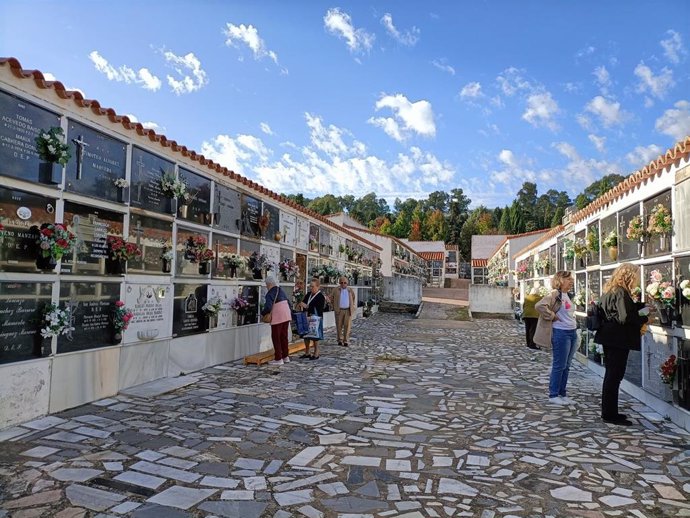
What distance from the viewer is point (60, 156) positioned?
4680 mm

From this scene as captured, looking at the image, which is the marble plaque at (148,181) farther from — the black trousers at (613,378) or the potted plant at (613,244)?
the potted plant at (613,244)

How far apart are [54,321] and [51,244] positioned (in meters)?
0.74

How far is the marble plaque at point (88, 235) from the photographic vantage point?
4963 millimetres

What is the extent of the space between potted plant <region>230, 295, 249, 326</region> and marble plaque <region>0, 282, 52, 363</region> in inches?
149

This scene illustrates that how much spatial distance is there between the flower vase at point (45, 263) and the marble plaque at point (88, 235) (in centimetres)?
18

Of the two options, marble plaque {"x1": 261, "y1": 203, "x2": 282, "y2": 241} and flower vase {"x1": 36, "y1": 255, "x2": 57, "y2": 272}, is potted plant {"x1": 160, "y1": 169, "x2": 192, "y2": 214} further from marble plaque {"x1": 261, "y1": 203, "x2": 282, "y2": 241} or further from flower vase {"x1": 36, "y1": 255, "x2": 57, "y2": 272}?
marble plaque {"x1": 261, "y1": 203, "x2": 282, "y2": 241}

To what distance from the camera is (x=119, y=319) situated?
218 inches

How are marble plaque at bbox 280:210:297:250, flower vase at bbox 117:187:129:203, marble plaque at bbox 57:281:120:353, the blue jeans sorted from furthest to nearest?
marble plaque at bbox 280:210:297:250, the blue jeans, flower vase at bbox 117:187:129:203, marble plaque at bbox 57:281:120:353

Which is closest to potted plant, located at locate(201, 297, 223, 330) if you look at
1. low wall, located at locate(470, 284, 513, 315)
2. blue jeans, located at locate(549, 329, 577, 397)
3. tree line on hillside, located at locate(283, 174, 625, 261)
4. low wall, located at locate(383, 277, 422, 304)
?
blue jeans, located at locate(549, 329, 577, 397)

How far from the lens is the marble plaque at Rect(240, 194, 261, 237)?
8.82 metres

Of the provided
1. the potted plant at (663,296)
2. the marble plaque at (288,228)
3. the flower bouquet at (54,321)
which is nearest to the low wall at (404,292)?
the marble plaque at (288,228)

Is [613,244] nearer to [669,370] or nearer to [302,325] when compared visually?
[669,370]

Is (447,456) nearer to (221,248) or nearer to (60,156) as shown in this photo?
(60,156)

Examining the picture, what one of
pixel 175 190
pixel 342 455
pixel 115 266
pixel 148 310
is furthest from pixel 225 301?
pixel 342 455
